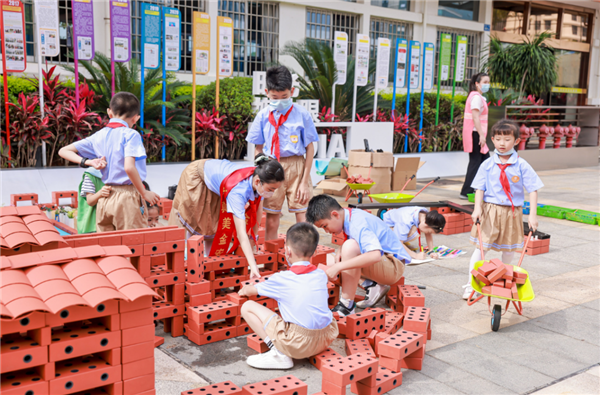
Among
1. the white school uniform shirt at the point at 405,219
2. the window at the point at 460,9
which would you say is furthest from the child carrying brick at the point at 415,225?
the window at the point at 460,9

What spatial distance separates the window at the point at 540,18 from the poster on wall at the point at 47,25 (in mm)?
19237

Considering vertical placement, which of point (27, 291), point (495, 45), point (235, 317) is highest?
point (495, 45)

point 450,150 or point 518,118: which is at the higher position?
point 518,118

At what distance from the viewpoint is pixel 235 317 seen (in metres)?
3.63

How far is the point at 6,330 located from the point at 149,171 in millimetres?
7306

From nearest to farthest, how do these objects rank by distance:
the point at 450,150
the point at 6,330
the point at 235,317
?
the point at 6,330 < the point at 235,317 < the point at 450,150

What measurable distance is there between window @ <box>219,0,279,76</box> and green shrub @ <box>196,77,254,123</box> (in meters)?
3.58

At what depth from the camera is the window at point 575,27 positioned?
2298 cm

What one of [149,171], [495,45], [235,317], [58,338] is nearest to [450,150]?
[495,45]

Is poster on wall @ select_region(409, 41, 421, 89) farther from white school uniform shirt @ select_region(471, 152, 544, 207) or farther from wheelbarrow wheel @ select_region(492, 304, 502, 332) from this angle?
wheelbarrow wheel @ select_region(492, 304, 502, 332)

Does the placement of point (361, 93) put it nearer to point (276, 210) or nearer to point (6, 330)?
point (276, 210)

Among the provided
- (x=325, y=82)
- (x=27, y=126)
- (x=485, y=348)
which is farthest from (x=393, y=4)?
(x=485, y=348)

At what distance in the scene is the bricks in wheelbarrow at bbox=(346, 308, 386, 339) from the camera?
11.4 feet

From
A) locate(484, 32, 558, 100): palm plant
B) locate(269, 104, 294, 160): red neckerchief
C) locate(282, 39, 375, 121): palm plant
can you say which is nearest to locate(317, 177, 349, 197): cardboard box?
locate(269, 104, 294, 160): red neckerchief
